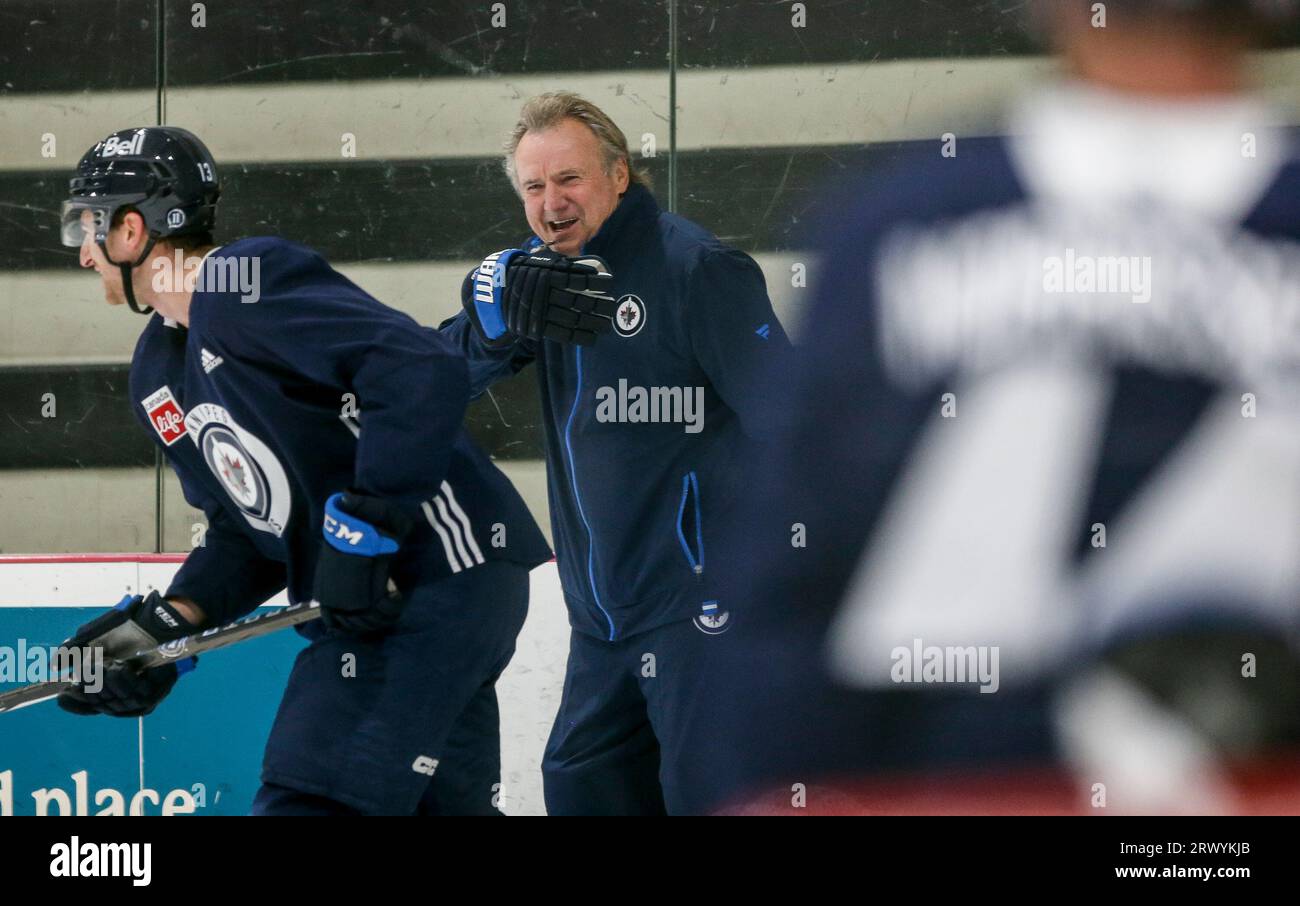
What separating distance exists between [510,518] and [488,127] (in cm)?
70

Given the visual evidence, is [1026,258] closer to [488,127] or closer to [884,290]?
[884,290]

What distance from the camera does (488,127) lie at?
2750 mm

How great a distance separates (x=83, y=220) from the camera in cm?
269

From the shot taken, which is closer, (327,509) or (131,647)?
(327,509)

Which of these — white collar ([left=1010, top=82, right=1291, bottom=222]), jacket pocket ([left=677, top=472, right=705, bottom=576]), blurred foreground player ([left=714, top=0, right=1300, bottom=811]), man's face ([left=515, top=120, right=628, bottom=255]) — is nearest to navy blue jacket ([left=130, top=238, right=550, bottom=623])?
jacket pocket ([left=677, top=472, right=705, bottom=576])

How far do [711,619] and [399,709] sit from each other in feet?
1.81

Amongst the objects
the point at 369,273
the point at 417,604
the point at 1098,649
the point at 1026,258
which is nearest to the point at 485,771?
the point at 417,604

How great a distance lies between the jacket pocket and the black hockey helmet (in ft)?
2.99

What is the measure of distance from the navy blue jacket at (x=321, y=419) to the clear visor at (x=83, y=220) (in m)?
0.22

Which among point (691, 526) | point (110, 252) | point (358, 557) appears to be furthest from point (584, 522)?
point (110, 252)

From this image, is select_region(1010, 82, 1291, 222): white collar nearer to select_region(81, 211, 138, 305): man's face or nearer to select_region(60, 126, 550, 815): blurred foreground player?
select_region(60, 126, 550, 815): blurred foreground player

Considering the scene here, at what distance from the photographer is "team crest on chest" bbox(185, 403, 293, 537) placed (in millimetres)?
2465

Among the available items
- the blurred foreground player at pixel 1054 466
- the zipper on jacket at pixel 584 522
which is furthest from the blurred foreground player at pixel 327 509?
the blurred foreground player at pixel 1054 466

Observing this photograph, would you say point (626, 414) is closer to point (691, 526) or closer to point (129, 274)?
point (691, 526)
